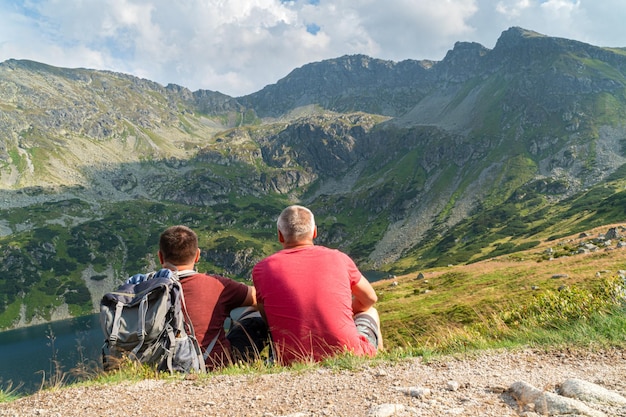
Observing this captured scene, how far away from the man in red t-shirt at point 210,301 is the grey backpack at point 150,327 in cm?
43

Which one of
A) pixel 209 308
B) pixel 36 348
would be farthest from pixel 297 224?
pixel 36 348

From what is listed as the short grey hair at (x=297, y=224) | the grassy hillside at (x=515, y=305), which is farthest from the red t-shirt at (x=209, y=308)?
the grassy hillside at (x=515, y=305)

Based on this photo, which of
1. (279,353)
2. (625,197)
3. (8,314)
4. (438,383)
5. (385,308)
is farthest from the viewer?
(8,314)

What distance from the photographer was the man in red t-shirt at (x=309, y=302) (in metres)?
6.66

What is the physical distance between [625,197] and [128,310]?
186885mm

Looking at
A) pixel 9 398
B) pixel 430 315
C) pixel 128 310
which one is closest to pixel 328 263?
pixel 128 310

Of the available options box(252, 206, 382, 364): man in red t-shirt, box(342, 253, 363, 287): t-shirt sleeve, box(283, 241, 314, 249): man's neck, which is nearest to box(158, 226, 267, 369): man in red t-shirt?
box(252, 206, 382, 364): man in red t-shirt

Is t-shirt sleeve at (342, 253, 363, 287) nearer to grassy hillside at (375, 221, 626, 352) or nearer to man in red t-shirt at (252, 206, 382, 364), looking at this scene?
man in red t-shirt at (252, 206, 382, 364)

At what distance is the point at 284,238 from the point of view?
7594mm

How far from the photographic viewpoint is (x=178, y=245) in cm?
786

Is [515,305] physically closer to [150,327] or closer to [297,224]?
[297,224]

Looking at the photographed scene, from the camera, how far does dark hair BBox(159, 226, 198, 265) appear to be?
25.6 ft

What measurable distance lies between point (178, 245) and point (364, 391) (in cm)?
482

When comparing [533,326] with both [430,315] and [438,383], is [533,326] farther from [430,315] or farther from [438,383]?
[430,315]
